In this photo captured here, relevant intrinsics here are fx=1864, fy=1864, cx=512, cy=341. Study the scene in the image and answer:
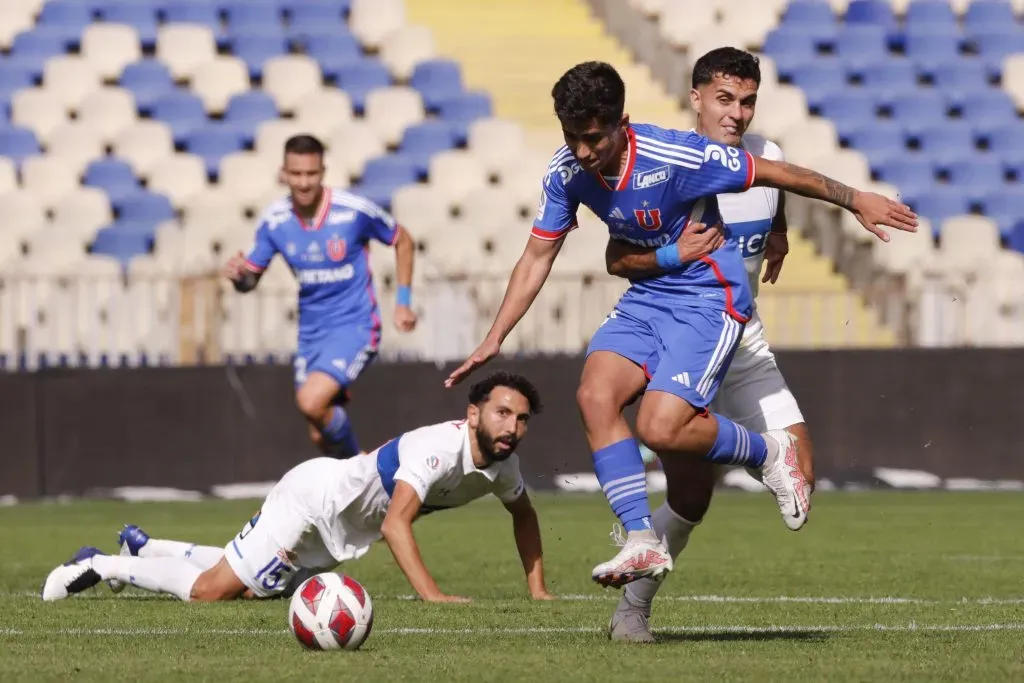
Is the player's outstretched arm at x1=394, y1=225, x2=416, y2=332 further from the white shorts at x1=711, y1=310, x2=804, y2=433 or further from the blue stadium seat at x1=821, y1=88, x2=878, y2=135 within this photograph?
the blue stadium seat at x1=821, y1=88, x2=878, y2=135

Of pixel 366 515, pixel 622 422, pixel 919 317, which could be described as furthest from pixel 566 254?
pixel 622 422

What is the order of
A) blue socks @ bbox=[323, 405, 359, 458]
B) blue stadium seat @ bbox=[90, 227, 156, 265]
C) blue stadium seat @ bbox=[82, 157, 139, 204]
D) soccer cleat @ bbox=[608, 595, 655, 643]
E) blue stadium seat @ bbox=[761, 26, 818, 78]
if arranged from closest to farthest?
soccer cleat @ bbox=[608, 595, 655, 643]
blue socks @ bbox=[323, 405, 359, 458]
blue stadium seat @ bbox=[90, 227, 156, 265]
blue stadium seat @ bbox=[82, 157, 139, 204]
blue stadium seat @ bbox=[761, 26, 818, 78]

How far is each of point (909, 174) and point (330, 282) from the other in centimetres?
970

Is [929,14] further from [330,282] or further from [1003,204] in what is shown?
[330,282]

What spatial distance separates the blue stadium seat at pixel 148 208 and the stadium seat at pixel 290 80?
2183mm

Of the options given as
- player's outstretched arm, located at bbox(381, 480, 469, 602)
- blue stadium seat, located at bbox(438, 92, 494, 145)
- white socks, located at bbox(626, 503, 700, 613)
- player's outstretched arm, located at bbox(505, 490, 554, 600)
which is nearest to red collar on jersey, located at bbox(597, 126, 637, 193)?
white socks, located at bbox(626, 503, 700, 613)

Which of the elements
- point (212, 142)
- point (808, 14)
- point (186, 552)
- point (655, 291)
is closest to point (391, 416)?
point (212, 142)

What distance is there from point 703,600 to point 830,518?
497 cm

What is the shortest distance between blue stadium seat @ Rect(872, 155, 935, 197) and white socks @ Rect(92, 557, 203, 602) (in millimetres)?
12821

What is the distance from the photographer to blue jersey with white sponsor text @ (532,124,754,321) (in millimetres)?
Answer: 6043

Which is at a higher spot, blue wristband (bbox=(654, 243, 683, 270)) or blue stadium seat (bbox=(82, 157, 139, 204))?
→ blue wristband (bbox=(654, 243, 683, 270))

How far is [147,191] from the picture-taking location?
706 inches

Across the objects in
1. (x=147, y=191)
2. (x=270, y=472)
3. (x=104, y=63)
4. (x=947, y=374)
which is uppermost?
(x=104, y=63)

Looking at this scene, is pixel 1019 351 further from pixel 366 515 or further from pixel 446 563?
pixel 366 515
